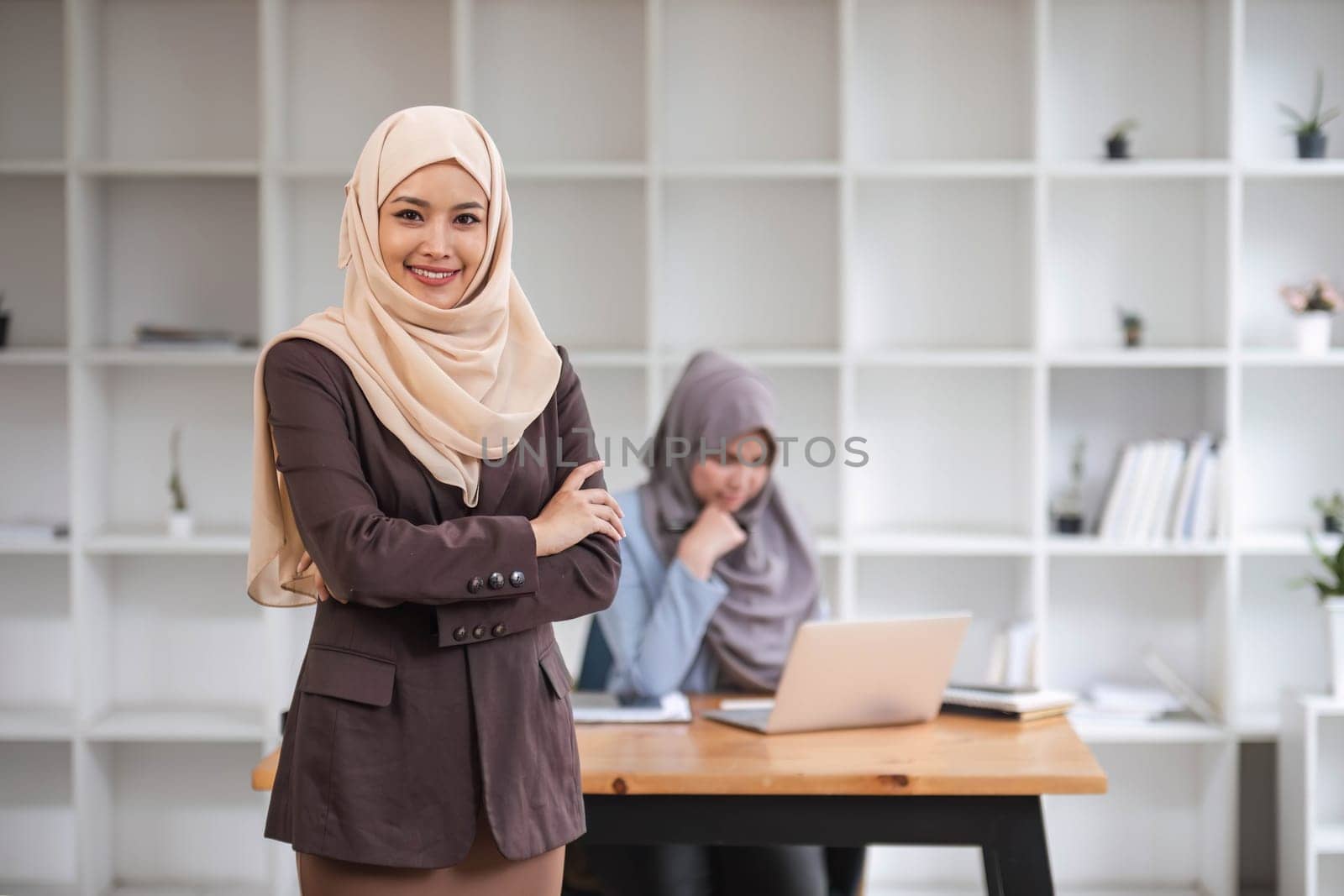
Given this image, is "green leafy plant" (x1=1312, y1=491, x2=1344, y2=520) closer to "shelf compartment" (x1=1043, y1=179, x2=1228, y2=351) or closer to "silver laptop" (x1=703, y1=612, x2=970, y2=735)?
"shelf compartment" (x1=1043, y1=179, x2=1228, y2=351)

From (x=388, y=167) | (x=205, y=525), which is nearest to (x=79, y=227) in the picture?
(x=205, y=525)

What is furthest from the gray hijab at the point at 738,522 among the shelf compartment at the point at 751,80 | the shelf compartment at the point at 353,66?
the shelf compartment at the point at 353,66

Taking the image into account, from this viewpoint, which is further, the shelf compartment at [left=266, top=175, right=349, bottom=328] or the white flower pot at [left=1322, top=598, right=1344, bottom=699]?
the shelf compartment at [left=266, top=175, right=349, bottom=328]

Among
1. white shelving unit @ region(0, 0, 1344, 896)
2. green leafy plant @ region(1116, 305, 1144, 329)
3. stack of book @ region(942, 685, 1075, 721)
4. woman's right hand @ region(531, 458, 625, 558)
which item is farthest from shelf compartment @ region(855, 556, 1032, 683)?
woman's right hand @ region(531, 458, 625, 558)

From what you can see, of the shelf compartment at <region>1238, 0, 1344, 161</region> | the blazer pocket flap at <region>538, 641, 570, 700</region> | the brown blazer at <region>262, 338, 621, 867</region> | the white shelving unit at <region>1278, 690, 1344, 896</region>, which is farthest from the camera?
the shelf compartment at <region>1238, 0, 1344, 161</region>

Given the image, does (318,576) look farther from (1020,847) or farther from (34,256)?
(34,256)

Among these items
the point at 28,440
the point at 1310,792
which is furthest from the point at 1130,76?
the point at 28,440

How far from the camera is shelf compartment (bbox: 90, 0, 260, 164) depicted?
350 cm

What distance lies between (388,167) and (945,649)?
125cm

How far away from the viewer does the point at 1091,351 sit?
11.2 feet

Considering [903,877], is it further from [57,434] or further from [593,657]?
[57,434]

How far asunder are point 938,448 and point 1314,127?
1262 mm

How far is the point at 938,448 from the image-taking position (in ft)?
11.7

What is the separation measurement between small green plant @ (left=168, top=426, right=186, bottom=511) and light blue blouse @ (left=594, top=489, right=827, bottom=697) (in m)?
1.33
